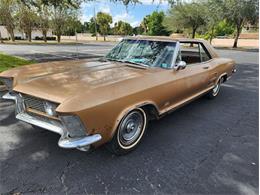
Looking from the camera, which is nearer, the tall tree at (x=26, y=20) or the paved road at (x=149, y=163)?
the paved road at (x=149, y=163)

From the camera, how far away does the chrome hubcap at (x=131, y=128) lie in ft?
10.4

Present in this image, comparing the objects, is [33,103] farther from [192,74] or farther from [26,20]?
[26,20]

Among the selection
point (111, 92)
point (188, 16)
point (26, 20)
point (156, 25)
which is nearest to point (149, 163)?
point (111, 92)

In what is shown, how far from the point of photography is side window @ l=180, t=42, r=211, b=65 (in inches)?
200

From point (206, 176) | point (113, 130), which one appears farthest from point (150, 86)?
point (206, 176)

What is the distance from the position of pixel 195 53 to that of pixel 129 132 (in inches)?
110

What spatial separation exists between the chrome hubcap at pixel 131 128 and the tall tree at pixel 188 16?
29.6m

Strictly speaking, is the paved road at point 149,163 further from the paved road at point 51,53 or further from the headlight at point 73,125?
the paved road at point 51,53

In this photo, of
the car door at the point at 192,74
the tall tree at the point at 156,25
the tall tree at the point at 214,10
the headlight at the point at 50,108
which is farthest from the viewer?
the tall tree at the point at 156,25

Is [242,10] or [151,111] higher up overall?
[242,10]

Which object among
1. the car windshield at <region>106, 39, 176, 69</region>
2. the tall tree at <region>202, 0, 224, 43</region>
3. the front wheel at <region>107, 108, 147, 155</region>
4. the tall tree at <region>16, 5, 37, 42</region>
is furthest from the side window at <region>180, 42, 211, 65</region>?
the tall tree at <region>16, 5, 37, 42</region>

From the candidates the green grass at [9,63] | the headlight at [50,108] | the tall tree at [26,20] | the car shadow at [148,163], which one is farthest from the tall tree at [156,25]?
the headlight at [50,108]

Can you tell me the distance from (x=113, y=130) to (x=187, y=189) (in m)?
1.04

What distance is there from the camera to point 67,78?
130 inches
